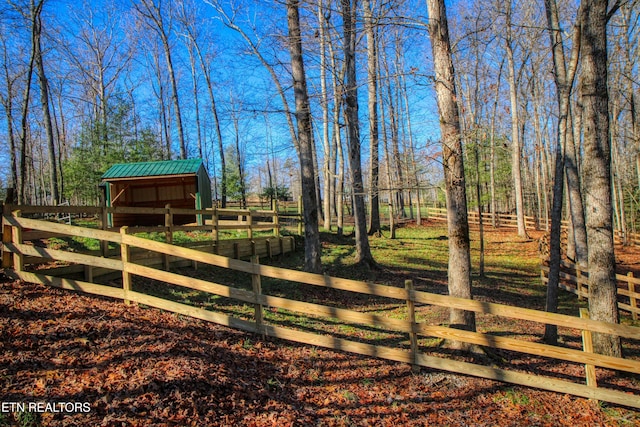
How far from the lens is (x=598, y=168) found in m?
5.30

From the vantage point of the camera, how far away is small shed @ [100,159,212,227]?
1526 centimetres

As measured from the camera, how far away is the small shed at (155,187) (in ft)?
50.1

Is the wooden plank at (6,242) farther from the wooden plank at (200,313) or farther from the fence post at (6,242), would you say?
the wooden plank at (200,313)

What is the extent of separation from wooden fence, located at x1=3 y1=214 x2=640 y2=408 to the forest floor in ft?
0.60

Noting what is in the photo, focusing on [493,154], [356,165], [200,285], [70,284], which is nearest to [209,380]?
[200,285]

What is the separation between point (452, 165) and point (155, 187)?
1546 cm

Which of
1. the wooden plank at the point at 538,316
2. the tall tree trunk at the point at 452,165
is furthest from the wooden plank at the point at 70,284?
the tall tree trunk at the point at 452,165

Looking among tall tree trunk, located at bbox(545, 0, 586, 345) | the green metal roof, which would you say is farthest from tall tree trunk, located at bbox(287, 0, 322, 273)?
the green metal roof

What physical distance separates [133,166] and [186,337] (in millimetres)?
13638

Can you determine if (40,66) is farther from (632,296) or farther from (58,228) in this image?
(632,296)

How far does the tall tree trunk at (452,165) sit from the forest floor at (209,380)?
1161mm

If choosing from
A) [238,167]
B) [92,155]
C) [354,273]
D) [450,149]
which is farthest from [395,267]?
[238,167]

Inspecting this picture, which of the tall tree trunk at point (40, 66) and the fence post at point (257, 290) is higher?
the tall tree trunk at point (40, 66)

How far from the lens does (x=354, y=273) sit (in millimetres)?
10492
